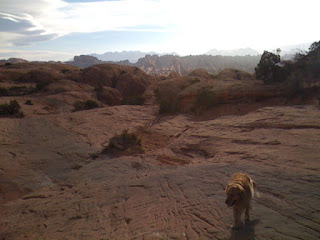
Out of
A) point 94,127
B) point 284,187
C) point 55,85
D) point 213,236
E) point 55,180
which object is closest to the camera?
point 213,236

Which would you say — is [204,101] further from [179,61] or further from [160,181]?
[179,61]

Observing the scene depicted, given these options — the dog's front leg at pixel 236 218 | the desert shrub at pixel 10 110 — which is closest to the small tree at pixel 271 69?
the dog's front leg at pixel 236 218

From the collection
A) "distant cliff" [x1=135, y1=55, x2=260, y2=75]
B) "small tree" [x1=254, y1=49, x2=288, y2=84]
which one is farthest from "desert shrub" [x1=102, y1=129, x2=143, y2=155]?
"distant cliff" [x1=135, y1=55, x2=260, y2=75]

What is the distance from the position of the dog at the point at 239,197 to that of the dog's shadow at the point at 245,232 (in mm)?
61

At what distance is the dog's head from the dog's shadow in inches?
18.4

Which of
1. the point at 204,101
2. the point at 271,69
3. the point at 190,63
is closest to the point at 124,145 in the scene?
the point at 204,101

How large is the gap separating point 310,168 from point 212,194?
2.29 m

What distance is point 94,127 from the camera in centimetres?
1034

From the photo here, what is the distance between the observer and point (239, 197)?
2.84m

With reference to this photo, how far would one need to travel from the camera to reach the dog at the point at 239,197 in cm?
282

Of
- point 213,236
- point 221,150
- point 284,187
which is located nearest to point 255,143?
point 221,150

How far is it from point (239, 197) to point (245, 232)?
532mm

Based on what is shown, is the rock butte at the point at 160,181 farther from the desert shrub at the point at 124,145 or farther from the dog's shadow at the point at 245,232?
the desert shrub at the point at 124,145

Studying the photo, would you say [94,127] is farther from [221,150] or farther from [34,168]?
[221,150]
